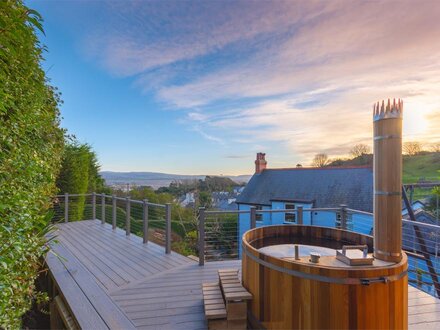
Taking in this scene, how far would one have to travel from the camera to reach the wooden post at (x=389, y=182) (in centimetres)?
197

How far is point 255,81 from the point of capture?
25.1 ft

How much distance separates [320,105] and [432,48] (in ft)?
10.4

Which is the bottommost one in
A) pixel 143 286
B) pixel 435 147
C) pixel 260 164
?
pixel 143 286

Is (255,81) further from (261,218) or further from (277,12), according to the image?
(261,218)

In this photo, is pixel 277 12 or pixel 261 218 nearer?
pixel 277 12

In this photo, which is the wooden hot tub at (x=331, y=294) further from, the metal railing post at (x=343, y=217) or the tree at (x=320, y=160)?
the tree at (x=320, y=160)

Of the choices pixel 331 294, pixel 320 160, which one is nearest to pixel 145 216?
pixel 331 294

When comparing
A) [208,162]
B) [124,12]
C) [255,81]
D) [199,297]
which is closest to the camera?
[199,297]

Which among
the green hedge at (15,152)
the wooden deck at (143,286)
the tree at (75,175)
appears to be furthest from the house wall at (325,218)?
the green hedge at (15,152)

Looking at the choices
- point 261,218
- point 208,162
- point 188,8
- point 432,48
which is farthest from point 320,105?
point 208,162

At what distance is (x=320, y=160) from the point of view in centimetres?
1805

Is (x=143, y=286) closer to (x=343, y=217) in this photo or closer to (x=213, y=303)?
(x=213, y=303)

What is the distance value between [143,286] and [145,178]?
13.0m

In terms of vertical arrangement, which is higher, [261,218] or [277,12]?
[277,12]
